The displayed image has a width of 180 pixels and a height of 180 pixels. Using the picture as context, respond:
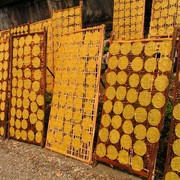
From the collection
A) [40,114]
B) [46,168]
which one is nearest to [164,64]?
[46,168]

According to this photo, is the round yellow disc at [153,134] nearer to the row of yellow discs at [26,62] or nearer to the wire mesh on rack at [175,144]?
the wire mesh on rack at [175,144]

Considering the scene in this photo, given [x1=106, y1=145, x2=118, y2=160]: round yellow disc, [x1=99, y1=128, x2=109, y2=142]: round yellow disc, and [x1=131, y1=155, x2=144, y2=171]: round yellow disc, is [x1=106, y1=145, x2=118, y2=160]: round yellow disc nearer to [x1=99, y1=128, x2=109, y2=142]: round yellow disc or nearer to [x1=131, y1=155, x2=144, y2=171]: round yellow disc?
[x1=99, y1=128, x2=109, y2=142]: round yellow disc

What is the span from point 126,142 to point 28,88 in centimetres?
280

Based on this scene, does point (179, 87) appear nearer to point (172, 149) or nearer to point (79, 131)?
point (172, 149)

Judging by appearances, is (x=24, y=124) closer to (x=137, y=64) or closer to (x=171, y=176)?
(x=137, y=64)

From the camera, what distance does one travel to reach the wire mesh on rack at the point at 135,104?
152 inches

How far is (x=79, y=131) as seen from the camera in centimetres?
486

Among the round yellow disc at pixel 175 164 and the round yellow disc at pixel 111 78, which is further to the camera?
the round yellow disc at pixel 111 78

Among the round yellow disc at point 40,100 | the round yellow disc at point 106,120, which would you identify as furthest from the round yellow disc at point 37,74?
the round yellow disc at point 106,120

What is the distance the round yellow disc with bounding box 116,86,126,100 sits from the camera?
4287 mm

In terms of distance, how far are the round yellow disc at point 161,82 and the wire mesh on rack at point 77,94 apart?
1.25m

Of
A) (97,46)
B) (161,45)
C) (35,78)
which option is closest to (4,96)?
(35,78)

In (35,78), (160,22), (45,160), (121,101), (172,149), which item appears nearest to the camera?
(172,149)

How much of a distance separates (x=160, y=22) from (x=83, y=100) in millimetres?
5557
